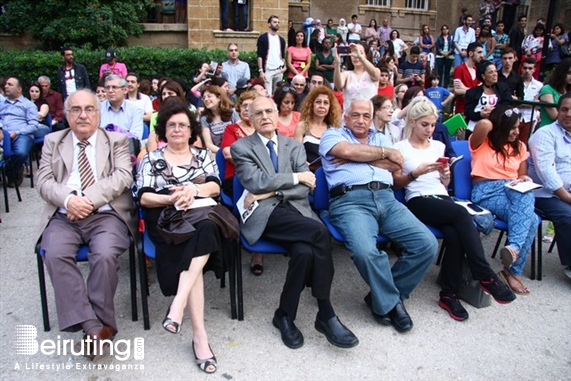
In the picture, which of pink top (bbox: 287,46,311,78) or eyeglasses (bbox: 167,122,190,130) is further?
pink top (bbox: 287,46,311,78)

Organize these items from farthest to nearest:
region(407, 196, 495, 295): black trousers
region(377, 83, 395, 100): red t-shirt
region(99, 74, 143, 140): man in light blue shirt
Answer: region(377, 83, 395, 100): red t-shirt
region(99, 74, 143, 140): man in light blue shirt
region(407, 196, 495, 295): black trousers

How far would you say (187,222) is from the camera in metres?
3.06

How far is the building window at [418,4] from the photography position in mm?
20172

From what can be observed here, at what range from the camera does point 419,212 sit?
3.72 metres

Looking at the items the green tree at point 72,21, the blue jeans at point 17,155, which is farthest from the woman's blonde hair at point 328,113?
the green tree at point 72,21

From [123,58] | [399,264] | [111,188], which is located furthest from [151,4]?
[399,264]

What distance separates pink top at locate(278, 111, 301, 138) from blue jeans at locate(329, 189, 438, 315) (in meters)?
1.41

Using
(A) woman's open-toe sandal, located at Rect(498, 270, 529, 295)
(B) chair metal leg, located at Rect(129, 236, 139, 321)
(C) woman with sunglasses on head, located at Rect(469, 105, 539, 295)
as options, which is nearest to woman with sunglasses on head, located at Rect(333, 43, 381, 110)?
(C) woman with sunglasses on head, located at Rect(469, 105, 539, 295)

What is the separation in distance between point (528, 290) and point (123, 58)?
958 cm

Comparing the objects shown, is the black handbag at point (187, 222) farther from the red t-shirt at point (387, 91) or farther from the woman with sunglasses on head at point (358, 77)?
the red t-shirt at point (387, 91)

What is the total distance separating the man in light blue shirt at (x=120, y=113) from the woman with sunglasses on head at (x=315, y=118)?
178 cm

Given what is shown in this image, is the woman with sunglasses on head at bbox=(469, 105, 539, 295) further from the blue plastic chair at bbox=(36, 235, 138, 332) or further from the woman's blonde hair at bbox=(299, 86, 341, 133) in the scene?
the blue plastic chair at bbox=(36, 235, 138, 332)

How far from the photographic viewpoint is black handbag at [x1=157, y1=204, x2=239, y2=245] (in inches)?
118

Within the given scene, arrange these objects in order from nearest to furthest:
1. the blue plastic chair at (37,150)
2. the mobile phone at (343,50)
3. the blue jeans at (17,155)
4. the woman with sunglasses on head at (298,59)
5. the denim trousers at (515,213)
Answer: the denim trousers at (515,213), the blue jeans at (17,155), the mobile phone at (343,50), the blue plastic chair at (37,150), the woman with sunglasses on head at (298,59)
